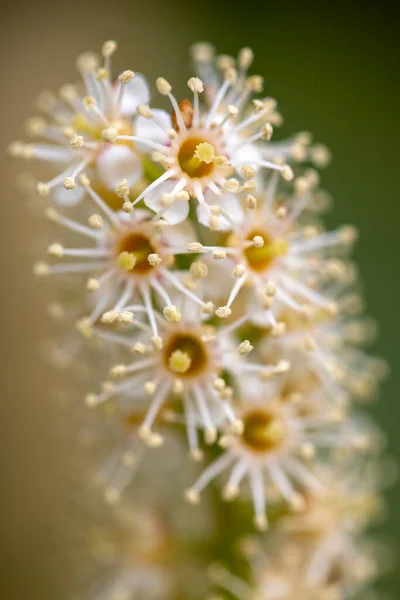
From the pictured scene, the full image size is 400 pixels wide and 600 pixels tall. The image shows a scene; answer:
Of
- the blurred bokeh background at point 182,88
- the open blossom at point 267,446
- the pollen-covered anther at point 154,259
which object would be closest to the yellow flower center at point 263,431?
the open blossom at point 267,446

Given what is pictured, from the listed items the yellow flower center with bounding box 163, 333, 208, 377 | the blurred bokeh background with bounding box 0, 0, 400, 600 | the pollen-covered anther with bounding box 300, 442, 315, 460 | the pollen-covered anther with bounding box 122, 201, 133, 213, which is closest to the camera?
the pollen-covered anther with bounding box 122, 201, 133, 213

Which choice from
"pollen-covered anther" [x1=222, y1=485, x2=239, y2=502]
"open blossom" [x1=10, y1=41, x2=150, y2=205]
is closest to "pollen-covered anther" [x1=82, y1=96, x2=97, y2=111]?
"open blossom" [x1=10, y1=41, x2=150, y2=205]

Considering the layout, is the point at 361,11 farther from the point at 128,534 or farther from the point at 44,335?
the point at 128,534

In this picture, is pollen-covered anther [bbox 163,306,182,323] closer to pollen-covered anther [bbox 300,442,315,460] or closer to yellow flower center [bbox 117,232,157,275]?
yellow flower center [bbox 117,232,157,275]

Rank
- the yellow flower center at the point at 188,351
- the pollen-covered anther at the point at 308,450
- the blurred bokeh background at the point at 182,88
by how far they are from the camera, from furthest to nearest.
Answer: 1. the blurred bokeh background at the point at 182,88
2. the pollen-covered anther at the point at 308,450
3. the yellow flower center at the point at 188,351

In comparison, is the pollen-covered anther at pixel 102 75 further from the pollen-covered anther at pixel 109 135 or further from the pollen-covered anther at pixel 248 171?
the pollen-covered anther at pixel 248 171

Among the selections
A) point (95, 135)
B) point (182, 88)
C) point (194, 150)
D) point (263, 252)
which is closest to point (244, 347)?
point (263, 252)

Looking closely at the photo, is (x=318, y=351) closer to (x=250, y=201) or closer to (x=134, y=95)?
(x=250, y=201)
